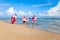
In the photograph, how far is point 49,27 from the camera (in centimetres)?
431

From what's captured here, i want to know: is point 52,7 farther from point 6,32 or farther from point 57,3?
point 6,32

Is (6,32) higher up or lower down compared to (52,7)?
lower down

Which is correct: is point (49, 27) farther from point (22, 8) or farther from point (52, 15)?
point (22, 8)

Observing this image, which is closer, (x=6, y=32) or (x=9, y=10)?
(x=6, y=32)

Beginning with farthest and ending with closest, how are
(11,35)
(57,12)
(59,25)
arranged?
(59,25)
(57,12)
(11,35)

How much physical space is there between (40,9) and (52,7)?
0.30m

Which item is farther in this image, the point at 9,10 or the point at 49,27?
the point at 49,27

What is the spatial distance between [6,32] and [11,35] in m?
0.20

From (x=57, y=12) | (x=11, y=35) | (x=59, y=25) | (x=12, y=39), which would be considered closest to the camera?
(x=12, y=39)

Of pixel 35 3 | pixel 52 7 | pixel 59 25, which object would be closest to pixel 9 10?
pixel 35 3

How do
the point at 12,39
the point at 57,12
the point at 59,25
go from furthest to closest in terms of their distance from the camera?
the point at 59,25 → the point at 57,12 → the point at 12,39

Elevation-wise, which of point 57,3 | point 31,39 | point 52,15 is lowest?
point 31,39

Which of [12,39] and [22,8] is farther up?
[22,8]

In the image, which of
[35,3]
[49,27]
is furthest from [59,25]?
[35,3]
